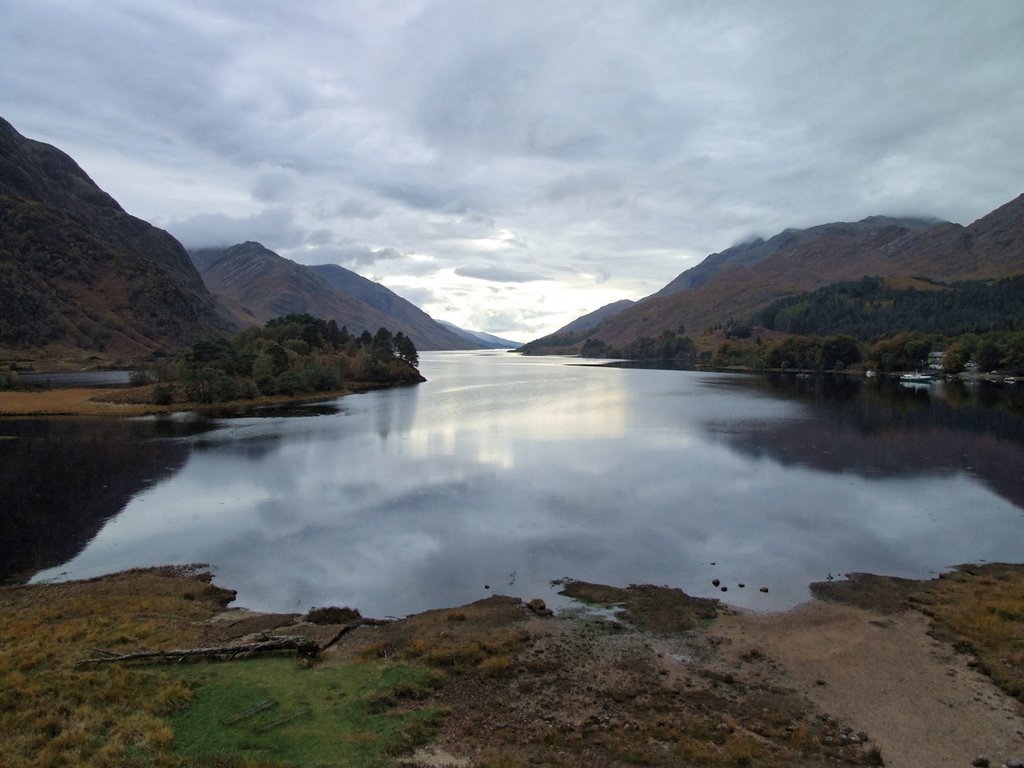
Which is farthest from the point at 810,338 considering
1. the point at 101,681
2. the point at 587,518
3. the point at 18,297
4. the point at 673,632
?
the point at 18,297

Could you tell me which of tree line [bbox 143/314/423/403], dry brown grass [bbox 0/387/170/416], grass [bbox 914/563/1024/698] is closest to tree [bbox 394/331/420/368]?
tree line [bbox 143/314/423/403]

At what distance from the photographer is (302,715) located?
14.1 metres

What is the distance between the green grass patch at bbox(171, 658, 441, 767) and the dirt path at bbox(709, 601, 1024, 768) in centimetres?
976

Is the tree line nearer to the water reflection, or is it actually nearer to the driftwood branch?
the water reflection

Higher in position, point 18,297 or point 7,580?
point 18,297

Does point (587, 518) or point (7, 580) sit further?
point (587, 518)

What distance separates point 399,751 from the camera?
12914 millimetres

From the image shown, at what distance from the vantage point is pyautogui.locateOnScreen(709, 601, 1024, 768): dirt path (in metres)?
14.2

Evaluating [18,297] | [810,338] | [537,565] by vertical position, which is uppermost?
[18,297]

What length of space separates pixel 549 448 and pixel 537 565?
30.4 meters

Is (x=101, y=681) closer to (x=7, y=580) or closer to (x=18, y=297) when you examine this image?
(x=7, y=580)

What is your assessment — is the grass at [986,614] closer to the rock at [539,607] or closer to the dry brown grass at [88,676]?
the rock at [539,607]

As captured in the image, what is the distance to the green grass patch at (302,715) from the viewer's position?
1257cm

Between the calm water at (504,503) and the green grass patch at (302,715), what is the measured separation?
6.59m
